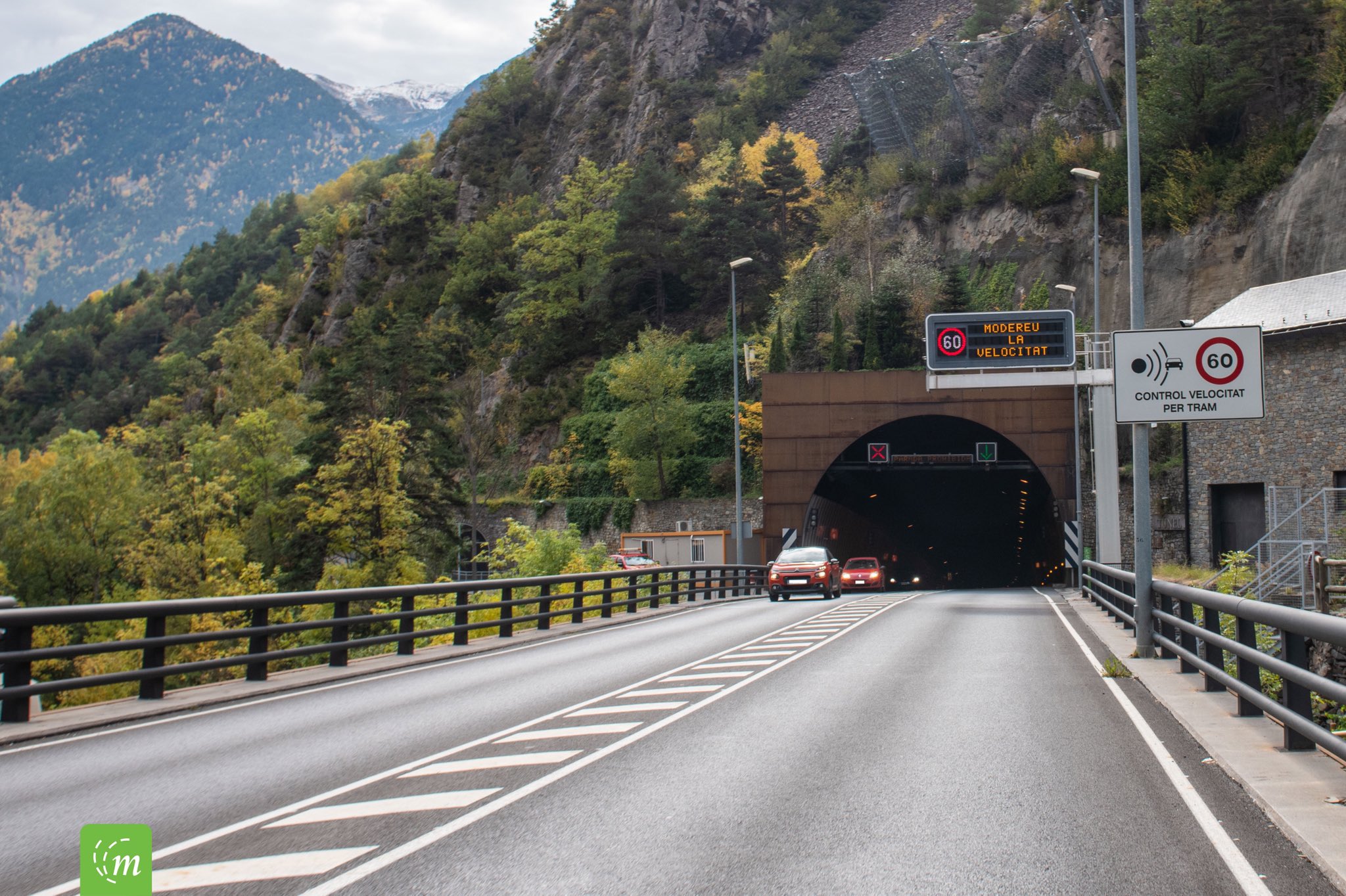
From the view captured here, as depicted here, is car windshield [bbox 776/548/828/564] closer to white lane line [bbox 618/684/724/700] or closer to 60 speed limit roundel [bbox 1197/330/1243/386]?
60 speed limit roundel [bbox 1197/330/1243/386]

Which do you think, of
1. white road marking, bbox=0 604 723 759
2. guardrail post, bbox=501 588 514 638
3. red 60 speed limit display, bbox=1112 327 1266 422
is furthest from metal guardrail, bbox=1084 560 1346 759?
guardrail post, bbox=501 588 514 638

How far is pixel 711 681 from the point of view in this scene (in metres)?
14.9

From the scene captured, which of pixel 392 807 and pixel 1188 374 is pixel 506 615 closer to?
pixel 1188 374

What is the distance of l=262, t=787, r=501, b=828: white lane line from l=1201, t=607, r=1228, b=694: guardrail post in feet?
26.0

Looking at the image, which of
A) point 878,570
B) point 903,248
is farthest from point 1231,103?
point 878,570

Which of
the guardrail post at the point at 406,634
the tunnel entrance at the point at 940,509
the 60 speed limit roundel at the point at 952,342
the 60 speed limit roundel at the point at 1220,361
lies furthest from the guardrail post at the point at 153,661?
the tunnel entrance at the point at 940,509

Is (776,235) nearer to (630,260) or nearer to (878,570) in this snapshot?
(630,260)

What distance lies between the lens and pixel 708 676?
15531 mm

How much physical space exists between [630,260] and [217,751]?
84155mm

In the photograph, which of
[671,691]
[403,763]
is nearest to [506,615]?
[671,691]

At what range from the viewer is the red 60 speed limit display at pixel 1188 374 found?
50.1 ft

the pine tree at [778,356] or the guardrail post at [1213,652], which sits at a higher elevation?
the pine tree at [778,356]

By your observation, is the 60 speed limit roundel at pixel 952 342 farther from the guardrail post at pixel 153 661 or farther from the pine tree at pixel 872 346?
the pine tree at pixel 872 346

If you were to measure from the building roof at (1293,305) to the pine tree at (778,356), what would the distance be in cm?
3230
